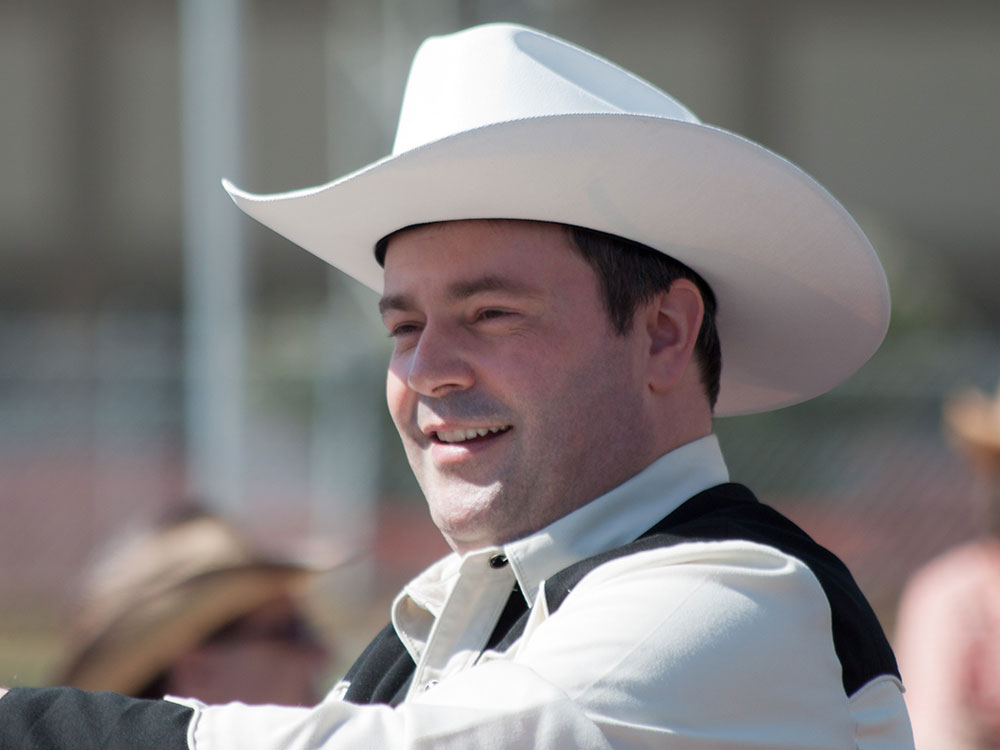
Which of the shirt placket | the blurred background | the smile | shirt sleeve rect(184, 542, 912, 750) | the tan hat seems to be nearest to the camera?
shirt sleeve rect(184, 542, 912, 750)

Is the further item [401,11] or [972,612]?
[401,11]

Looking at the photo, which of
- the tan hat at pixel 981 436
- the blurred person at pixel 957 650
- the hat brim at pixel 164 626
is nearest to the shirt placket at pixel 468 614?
the hat brim at pixel 164 626

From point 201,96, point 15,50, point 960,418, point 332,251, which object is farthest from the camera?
point 15,50

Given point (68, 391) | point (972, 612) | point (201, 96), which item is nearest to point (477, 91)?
point (972, 612)

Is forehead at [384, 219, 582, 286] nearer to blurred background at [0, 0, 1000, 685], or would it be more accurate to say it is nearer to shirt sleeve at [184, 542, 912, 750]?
shirt sleeve at [184, 542, 912, 750]

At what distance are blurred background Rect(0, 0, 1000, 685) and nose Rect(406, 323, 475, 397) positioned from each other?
2.64ft

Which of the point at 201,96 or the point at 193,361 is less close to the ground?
the point at 201,96

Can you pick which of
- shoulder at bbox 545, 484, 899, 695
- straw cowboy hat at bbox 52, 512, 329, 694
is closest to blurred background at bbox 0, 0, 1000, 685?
straw cowboy hat at bbox 52, 512, 329, 694

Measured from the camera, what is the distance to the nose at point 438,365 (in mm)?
2143

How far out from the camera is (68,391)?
38.2 feet

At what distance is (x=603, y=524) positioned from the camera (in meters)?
2.07

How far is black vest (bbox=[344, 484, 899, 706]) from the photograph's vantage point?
1.80 m

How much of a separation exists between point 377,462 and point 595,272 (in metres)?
8.36

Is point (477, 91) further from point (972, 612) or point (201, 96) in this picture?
point (201, 96)
